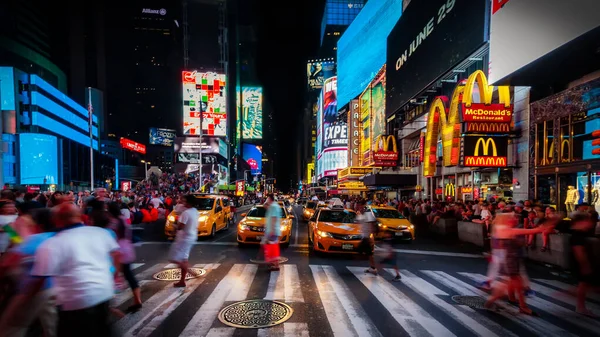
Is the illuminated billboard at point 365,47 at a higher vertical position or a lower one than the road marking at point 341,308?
higher

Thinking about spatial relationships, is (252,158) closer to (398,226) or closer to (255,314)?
(398,226)

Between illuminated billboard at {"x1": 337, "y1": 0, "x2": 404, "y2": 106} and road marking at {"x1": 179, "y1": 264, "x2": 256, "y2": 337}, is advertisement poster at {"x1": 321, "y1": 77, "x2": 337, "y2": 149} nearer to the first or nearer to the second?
illuminated billboard at {"x1": 337, "y1": 0, "x2": 404, "y2": 106}

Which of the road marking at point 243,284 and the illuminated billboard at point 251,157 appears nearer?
the road marking at point 243,284

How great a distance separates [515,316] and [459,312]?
0.84 m

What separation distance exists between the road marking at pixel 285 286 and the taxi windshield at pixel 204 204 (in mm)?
6863

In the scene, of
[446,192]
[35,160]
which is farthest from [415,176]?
[35,160]

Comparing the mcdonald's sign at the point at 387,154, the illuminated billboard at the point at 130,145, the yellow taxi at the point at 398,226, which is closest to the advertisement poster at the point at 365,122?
the mcdonald's sign at the point at 387,154

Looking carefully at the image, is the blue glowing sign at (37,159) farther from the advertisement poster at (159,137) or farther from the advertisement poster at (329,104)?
the advertisement poster at (329,104)

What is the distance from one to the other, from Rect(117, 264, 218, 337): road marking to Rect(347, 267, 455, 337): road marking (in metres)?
3.54

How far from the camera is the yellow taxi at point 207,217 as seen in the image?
12.4 meters

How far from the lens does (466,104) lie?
16.2 metres

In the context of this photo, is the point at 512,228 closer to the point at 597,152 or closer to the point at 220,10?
the point at 597,152

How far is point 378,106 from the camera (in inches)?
1710

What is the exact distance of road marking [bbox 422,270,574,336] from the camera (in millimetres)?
4680
